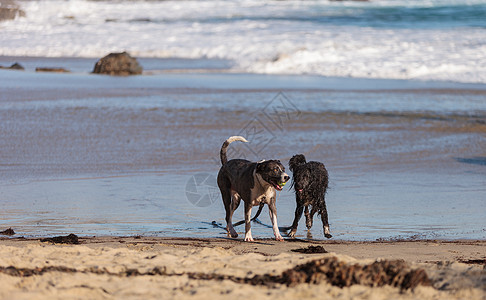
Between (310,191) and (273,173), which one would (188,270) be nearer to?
(273,173)

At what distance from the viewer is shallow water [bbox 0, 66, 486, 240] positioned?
8172 millimetres

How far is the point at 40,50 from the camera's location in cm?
2988

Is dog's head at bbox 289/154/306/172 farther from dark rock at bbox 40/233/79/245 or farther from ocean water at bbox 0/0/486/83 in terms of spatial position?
ocean water at bbox 0/0/486/83

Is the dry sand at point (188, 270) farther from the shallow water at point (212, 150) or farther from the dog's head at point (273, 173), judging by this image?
the shallow water at point (212, 150)

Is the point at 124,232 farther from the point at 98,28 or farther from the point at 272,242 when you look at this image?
the point at 98,28

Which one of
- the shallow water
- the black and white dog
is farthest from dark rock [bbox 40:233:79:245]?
the black and white dog

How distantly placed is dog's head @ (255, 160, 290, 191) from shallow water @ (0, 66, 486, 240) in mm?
875

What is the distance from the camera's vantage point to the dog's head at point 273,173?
708 centimetres

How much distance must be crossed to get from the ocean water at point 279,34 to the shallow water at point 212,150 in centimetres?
403

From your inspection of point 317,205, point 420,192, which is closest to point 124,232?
point 317,205

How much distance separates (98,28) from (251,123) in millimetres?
24996

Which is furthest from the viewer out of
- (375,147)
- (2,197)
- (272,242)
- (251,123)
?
(251,123)

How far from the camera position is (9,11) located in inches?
1549

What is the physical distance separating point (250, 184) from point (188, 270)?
2220 mm
